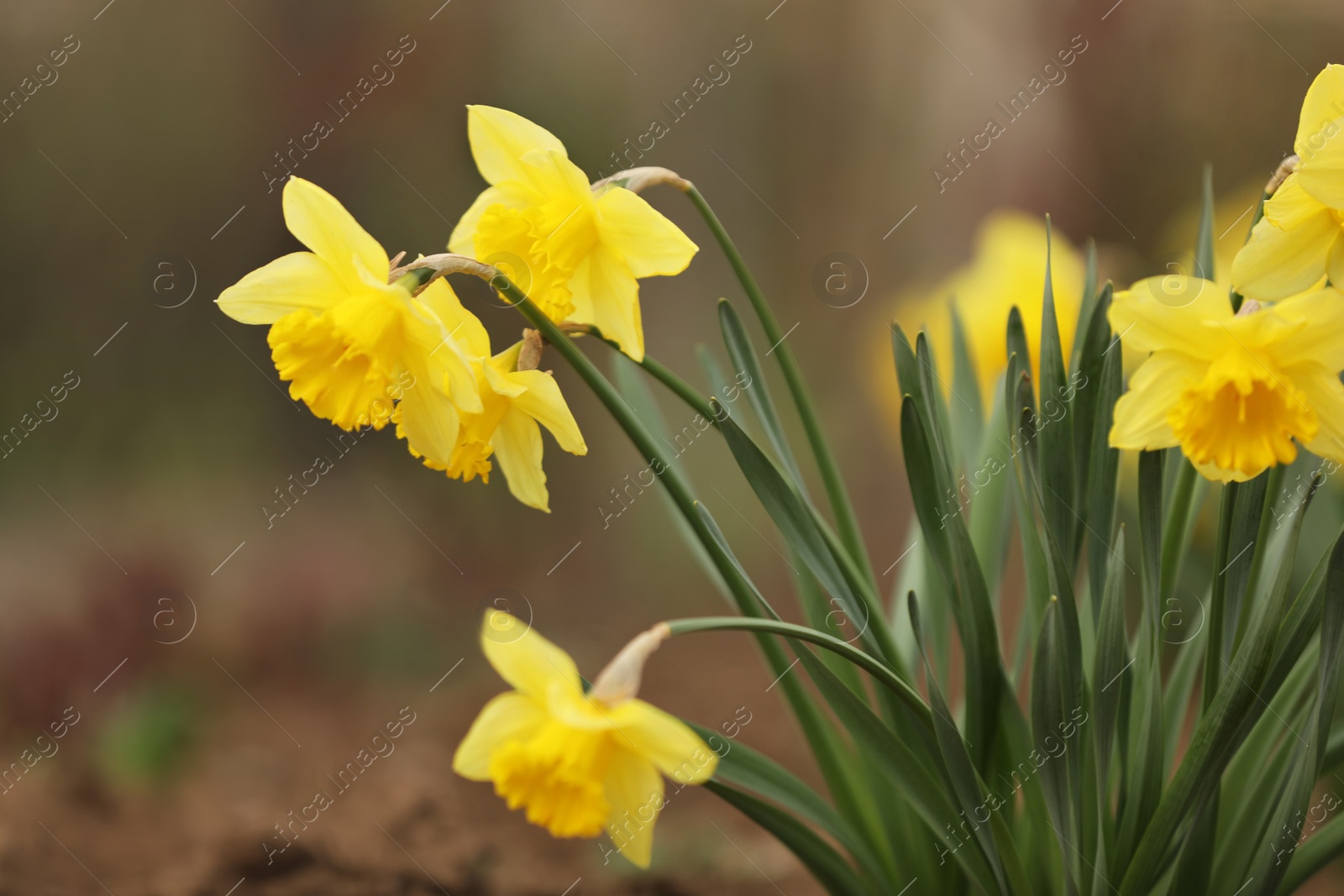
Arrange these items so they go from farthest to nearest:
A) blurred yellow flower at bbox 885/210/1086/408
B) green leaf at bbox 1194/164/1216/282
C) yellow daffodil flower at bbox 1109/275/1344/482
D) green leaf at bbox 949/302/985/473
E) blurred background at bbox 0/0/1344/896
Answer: blurred background at bbox 0/0/1344/896 < blurred yellow flower at bbox 885/210/1086/408 < green leaf at bbox 949/302/985/473 < green leaf at bbox 1194/164/1216/282 < yellow daffodil flower at bbox 1109/275/1344/482

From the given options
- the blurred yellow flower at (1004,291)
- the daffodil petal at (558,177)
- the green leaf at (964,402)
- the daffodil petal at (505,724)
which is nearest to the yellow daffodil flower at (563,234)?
the daffodil petal at (558,177)

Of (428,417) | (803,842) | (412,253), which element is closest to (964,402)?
(803,842)

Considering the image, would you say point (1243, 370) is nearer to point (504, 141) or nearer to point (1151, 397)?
point (1151, 397)

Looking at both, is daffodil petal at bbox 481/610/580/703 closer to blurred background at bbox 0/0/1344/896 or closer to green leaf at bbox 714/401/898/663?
green leaf at bbox 714/401/898/663

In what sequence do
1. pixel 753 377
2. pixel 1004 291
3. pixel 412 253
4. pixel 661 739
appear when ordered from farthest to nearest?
pixel 412 253 < pixel 1004 291 < pixel 753 377 < pixel 661 739

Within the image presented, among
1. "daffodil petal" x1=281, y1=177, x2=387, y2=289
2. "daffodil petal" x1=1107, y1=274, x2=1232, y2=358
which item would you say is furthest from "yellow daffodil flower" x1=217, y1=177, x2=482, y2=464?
"daffodil petal" x1=1107, y1=274, x2=1232, y2=358

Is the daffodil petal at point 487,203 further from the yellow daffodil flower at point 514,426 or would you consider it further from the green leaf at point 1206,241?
the green leaf at point 1206,241

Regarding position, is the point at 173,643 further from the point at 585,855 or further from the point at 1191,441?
the point at 1191,441

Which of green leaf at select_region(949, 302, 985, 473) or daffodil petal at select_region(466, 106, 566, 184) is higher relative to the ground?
daffodil petal at select_region(466, 106, 566, 184)
